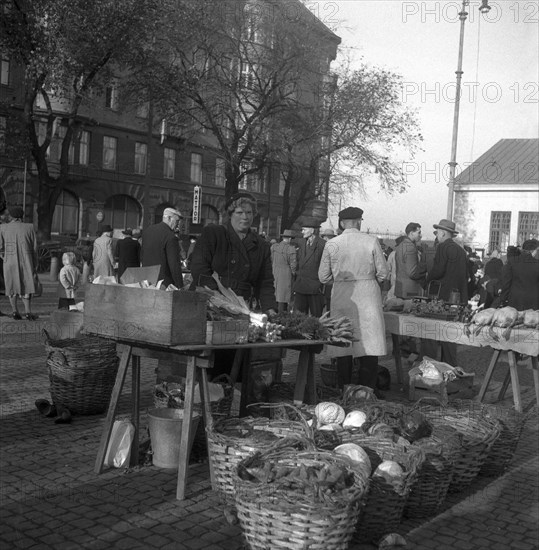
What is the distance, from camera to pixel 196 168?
45.2 metres

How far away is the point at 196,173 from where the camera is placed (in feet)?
148

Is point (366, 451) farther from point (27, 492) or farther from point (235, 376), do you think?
point (27, 492)

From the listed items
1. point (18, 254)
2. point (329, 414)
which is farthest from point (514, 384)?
point (18, 254)

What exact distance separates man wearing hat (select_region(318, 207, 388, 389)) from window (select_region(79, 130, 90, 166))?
3352cm

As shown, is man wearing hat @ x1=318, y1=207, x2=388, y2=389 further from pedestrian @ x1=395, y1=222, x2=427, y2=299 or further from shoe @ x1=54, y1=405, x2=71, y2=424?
pedestrian @ x1=395, y1=222, x2=427, y2=299

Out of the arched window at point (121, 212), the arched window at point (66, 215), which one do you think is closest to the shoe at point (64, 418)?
the arched window at point (66, 215)

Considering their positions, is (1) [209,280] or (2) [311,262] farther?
(2) [311,262]

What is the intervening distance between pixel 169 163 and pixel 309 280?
1298 inches

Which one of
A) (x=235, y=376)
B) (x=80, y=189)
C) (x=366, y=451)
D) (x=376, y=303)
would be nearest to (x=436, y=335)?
(x=376, y=303)

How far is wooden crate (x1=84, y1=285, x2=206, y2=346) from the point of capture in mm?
4375

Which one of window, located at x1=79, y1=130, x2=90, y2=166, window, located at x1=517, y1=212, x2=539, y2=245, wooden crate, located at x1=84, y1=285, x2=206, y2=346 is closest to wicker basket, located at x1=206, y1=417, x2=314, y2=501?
wooden crate, located at x1=84, y1=285, x2=206, y2=346

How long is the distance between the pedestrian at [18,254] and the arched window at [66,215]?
2659 centimetres

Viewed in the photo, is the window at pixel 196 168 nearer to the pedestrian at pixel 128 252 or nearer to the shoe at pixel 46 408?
the pedestrian at pixel 128 252

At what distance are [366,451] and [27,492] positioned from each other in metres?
2.15
